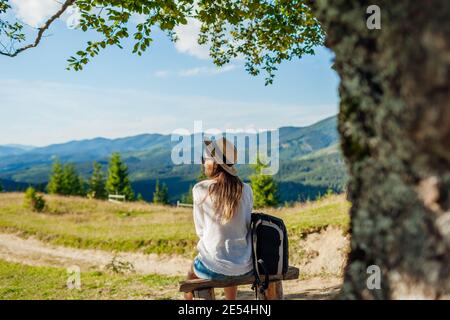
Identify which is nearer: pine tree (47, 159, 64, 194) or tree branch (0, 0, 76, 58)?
tree branch (0, 0, 76, 58)

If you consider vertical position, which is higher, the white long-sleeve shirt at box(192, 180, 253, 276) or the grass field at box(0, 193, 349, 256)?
the white long-sleeve shirt at box(192, 180, 253, 276)

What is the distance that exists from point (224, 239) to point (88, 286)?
26.2 ft

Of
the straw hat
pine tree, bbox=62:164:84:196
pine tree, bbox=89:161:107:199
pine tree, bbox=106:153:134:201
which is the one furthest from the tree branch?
pine tree, bbox=89:161:107:199

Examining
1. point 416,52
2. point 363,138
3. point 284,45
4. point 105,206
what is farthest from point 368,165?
point 105,206

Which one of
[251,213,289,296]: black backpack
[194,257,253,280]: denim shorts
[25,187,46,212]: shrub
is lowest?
[25,187,46,212]: shrub

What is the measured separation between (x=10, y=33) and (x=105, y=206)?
853 inches

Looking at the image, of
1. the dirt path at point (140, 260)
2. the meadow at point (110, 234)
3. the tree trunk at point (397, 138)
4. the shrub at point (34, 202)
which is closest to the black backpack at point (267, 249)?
the tree trunk at point (397, 138)

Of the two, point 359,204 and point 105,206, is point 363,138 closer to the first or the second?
point 359,204

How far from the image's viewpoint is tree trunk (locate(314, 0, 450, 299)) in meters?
1.97

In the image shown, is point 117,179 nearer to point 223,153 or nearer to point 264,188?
point 264,188

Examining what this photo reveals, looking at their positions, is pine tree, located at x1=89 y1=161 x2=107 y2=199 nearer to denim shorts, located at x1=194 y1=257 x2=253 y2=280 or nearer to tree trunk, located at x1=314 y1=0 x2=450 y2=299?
denim shorts, located at x1=194 y1=257 x2=253 y2=280

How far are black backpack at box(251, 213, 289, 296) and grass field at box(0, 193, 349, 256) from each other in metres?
7.74

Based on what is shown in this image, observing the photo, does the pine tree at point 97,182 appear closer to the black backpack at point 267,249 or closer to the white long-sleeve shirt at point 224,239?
the white long-sleeve shirt at point 224,239

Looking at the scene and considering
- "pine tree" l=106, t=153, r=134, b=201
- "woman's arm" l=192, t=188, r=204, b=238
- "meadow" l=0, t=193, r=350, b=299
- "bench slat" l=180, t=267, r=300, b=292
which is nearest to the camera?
"bench slat" l=180, t=267, r=300, b=292
